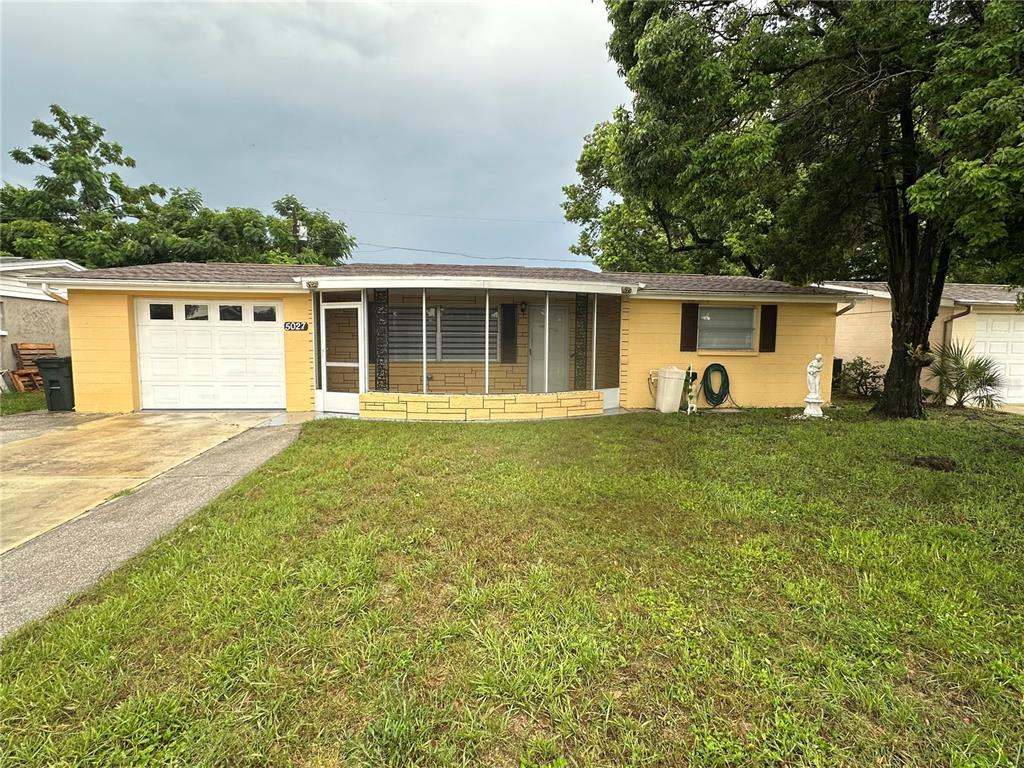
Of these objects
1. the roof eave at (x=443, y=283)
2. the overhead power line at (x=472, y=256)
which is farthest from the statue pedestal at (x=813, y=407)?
the overhead power line at (x=472, y=256)

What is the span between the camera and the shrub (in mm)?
11453

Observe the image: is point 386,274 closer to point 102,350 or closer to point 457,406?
point 457,406

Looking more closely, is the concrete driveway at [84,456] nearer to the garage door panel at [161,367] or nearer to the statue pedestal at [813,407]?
the garage door panel at [161,367]

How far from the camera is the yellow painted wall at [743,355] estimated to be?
31.7 ft

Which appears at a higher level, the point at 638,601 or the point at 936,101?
the point at 936,101

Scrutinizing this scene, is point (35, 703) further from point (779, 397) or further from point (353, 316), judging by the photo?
point (779, 397)

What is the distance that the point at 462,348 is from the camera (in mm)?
9391

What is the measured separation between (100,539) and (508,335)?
280 inches

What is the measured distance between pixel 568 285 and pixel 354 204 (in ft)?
75.4

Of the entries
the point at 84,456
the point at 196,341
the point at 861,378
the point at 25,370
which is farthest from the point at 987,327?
the point at 25,370

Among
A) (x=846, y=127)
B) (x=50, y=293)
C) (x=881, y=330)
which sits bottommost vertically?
(x=881, y=330)

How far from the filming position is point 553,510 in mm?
4117

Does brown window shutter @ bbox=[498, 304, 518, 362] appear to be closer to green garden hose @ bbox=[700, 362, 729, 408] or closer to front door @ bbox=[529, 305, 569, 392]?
front door @ bbox=[529, 305, 569, 392]

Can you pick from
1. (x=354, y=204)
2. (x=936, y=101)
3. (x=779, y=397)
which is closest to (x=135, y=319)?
(x=936, y=101)
